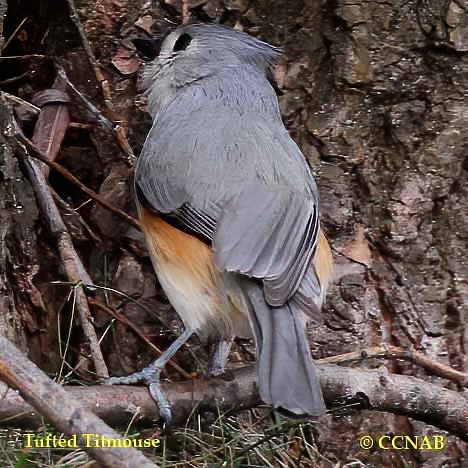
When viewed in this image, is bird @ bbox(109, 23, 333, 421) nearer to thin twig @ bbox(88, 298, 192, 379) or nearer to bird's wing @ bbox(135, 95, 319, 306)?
bird's wing @ bbox(135, 95, 319, 306)

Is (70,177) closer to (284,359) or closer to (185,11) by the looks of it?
(185,11)

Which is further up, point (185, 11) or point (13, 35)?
point (185, 11)

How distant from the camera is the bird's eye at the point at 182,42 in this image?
119 inches

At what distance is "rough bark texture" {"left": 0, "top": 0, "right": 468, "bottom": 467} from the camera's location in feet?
9.93

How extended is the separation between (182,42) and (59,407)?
5.34 ft

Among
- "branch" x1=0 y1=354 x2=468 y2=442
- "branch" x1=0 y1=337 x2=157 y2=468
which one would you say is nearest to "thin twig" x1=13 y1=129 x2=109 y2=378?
A: "branch" x1=0 y1=354 x2=468 y2=442

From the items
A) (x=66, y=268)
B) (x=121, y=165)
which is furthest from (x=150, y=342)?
(x=121, y=165)

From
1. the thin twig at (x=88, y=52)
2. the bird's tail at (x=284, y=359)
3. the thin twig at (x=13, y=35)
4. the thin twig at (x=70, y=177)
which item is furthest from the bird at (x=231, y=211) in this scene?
the thin twig at (x=13, y=35)

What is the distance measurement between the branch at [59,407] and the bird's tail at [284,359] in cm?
50

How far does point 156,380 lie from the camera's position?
8.08ft

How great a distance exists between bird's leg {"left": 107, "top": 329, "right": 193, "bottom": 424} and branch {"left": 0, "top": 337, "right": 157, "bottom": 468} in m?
0.61

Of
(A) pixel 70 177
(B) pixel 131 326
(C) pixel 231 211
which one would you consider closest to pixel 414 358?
(C) pixel 231 211

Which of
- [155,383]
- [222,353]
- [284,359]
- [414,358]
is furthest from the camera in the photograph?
[222,353]

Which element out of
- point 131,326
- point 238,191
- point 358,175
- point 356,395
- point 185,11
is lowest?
point 131,326
